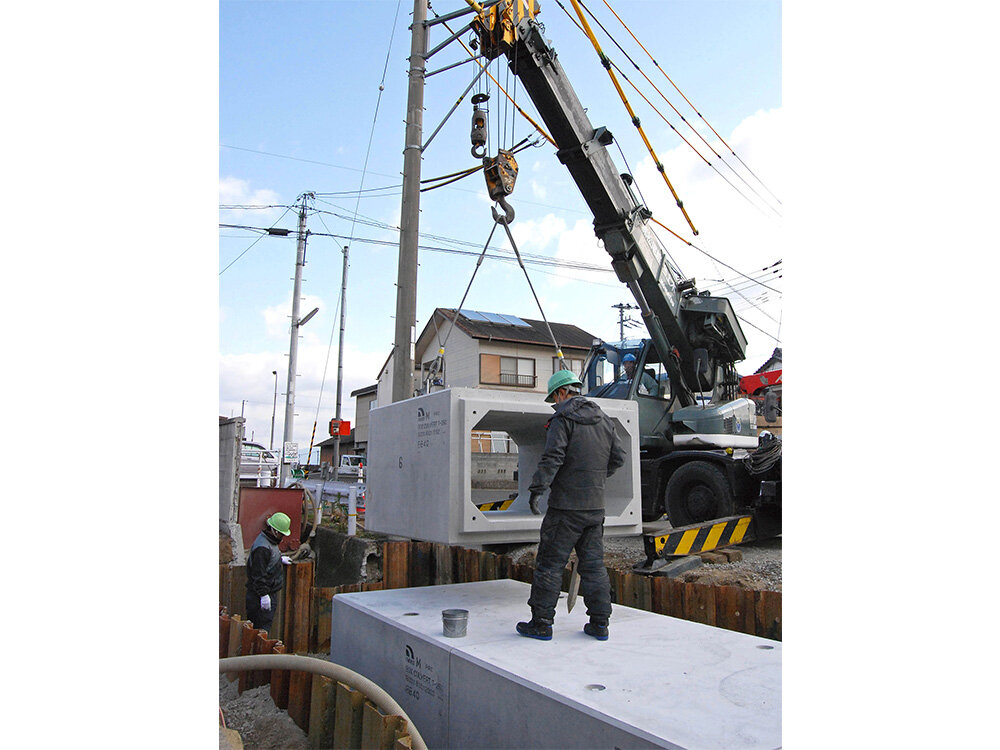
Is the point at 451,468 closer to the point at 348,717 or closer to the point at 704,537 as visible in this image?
the point at 348,717

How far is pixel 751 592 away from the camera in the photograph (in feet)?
17.4

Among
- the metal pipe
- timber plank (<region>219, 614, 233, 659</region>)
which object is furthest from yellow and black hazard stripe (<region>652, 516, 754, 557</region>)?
the metal pipe

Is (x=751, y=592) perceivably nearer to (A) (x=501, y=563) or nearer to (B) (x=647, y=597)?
(B) (x=647, y=597)

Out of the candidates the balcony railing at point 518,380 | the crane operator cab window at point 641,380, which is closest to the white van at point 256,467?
the crane operator cab window at point 641,380

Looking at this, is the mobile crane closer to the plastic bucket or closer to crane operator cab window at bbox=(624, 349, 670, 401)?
crane operator cab window at bbox=(624, 349, 670, 401)

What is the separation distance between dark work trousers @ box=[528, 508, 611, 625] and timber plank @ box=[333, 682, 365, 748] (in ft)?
3.51

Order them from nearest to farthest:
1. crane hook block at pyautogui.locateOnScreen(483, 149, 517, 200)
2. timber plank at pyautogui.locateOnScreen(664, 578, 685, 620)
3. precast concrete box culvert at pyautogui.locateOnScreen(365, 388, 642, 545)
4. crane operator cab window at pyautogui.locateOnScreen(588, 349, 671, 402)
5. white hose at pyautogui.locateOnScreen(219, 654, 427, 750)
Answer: white hose at pyautogui.locateOnScreen(219, 654, 427, 750), precast concrete box culvert at pyautogui.locateOnScreen(365, 388, 642, 545), timber plank at pyautogui.locateOnScreen(664, 578, 685, 620), crane hook block at pyautogui.locateOnScreen(483, 149, 517, 200), crane operator cab window at pyautogui.locateOnScreen(588, 349, 671, 402)

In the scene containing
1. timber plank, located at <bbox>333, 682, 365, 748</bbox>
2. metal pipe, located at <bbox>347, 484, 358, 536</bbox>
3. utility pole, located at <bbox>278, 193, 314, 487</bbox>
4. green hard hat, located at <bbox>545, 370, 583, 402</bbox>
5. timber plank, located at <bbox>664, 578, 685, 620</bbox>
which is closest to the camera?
timber plank, located at <bbox>333, 682, 365, 748</bbox>

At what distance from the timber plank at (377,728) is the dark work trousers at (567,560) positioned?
3.57 feet

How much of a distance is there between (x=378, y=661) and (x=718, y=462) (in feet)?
19.8

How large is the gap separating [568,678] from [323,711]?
1547 millimetres

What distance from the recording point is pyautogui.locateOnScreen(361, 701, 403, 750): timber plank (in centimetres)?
304

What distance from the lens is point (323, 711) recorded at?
3.90 meters

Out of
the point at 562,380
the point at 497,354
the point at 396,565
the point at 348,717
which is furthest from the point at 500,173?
the point at 497,354
